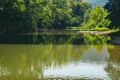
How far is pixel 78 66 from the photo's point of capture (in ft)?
99.6

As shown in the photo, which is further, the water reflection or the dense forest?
the dense forest

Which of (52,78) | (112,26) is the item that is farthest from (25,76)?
(112,26)

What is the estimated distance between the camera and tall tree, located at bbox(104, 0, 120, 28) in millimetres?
67812

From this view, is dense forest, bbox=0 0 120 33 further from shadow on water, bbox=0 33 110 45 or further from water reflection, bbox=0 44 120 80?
water reflection, bbox=0 44 120 80

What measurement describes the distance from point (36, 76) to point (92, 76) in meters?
4.66

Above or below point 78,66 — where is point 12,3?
above

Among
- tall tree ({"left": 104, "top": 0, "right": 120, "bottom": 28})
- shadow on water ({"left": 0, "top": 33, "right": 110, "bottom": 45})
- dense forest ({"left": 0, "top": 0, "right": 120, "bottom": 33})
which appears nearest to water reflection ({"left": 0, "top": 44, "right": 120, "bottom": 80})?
shadow on water ({"left": 0, "top": 33, "right": 110, "bottom": 45})

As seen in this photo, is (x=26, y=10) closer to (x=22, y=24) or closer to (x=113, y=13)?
(x=22, y=24)

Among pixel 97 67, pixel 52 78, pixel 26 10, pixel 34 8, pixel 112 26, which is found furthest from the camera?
pixel 34 8

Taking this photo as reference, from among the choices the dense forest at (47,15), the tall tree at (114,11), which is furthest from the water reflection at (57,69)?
the dense forest at (47,15)

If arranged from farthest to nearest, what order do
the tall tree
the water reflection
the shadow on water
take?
the tall tree
the shadow on water
the water reflection

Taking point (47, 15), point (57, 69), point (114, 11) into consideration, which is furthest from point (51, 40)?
point (47, 15)

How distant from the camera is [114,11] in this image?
2766 inches

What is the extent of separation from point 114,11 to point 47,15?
208 feet
